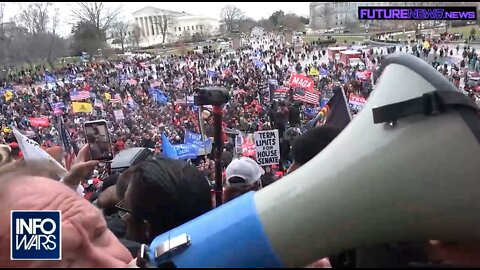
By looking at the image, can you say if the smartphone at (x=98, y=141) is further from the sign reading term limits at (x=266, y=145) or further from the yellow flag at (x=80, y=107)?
the yellow flag at (x=80, y=107)

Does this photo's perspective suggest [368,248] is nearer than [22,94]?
Yes

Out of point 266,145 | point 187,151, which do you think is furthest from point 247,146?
point 266,145

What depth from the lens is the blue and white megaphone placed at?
3.40 ft

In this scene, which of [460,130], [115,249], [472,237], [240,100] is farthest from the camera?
[240,100]

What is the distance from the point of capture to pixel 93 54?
51.2 m

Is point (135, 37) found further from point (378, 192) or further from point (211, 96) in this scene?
point (378, 192)

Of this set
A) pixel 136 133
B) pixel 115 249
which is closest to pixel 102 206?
pixel 115 249

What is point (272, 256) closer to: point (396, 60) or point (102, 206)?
point (396, 60)

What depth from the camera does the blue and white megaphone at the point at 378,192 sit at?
1.04 metres

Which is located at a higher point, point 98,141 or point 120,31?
point 120,31

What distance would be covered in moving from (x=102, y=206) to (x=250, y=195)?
1.88m

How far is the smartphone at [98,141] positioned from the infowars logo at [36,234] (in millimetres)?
1968

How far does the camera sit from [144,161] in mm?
2227

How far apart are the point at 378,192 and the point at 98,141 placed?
2.65m
